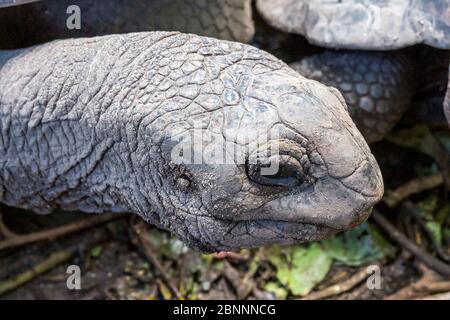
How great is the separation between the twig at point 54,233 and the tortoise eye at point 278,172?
1566 mm

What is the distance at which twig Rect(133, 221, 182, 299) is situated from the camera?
2.76 m

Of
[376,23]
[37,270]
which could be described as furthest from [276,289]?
[376,23]

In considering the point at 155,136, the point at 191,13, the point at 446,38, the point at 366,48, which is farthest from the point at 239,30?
the point at 155,136

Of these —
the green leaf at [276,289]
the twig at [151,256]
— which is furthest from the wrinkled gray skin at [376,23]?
the twig at [151,256]

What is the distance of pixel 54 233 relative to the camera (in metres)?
2.95

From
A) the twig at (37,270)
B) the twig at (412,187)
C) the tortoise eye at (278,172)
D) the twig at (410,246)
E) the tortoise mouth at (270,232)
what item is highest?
Answer: the tortoise eye at (278,172)

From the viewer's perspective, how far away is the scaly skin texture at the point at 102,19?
2.32 metres

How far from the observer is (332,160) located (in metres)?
1.62

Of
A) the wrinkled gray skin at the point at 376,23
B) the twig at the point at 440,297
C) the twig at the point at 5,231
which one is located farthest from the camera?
the twig at the point at 5,231

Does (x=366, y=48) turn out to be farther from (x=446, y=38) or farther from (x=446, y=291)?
(x=446, y=291)

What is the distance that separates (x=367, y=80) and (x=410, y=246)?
0.85m

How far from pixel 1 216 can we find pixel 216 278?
1.10 metres

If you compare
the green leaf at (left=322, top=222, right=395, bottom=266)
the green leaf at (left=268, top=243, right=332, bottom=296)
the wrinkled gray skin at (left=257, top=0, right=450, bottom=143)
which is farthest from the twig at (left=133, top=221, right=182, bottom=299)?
the wrinkled gray skin at (left=257, top=0, right=450, bottom=143)

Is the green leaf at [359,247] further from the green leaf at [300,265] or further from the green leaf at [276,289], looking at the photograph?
the green leaf at [276,289]
